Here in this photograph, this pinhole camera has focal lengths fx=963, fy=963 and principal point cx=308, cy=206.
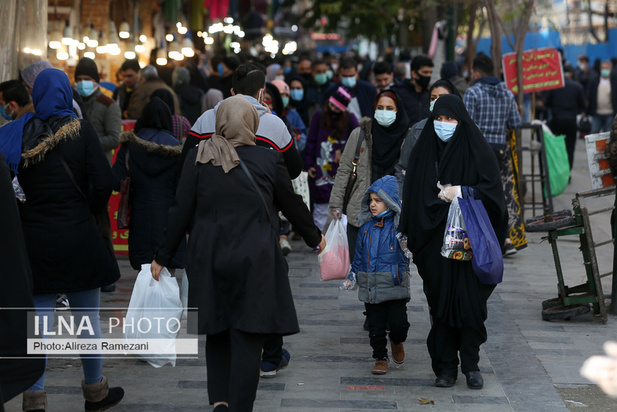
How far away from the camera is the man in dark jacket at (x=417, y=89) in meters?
10.1

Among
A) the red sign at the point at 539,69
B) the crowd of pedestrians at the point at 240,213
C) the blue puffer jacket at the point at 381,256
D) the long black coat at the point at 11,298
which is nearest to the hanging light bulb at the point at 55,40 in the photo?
the crowd of pedestrians at the point at 240,213

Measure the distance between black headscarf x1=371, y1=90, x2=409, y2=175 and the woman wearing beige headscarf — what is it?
8.85 ft

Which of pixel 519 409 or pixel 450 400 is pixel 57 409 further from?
pixel 519 409

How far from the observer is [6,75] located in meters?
8.63

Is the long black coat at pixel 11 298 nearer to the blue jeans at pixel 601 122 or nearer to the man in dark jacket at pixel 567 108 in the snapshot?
the man in dark jacket at pixel 567 108

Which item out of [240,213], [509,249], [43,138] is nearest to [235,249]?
[240,213]

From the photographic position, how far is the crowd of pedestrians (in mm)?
4699

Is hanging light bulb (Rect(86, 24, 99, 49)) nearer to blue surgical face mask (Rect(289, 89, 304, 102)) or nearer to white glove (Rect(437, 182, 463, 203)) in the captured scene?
blue surgical face mask (Rect(289, 89, 304, 102))

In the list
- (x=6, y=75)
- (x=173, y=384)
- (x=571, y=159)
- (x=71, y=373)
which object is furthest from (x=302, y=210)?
(x=571, y=159)

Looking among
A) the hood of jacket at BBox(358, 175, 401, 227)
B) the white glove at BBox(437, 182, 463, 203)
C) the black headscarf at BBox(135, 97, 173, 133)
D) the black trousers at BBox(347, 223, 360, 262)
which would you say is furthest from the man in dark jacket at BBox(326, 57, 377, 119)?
the white glove at BBox(437, 182, 463, 203)

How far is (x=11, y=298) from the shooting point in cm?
324

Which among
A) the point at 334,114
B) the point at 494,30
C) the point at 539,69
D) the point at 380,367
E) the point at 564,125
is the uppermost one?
the point at 494,30

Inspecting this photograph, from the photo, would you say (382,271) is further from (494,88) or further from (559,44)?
(559,44)

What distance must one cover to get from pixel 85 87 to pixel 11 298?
21.1 feet
